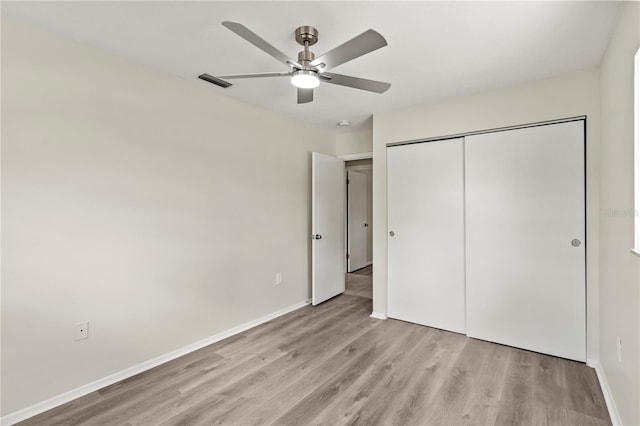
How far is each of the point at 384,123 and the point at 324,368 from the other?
2634 mm

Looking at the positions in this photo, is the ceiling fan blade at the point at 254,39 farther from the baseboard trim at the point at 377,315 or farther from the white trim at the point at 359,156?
the baseboard trim at the point at 377,315

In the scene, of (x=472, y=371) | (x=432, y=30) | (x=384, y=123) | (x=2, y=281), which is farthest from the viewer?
(x=384, y=123)

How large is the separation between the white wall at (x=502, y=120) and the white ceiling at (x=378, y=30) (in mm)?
162

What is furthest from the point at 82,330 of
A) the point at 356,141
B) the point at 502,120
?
the point at 502,120

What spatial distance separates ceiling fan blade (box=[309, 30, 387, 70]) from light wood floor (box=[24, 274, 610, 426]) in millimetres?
2092

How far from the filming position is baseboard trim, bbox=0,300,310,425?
6.17 ft

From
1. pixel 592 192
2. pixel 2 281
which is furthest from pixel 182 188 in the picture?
pixel 592 192

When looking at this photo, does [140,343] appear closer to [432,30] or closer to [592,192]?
[432,30]

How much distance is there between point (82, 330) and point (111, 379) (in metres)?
0.44

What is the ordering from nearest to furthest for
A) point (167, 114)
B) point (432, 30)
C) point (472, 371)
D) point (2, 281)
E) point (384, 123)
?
point (2, 281) < point (432, 30) < point (472, 371) < point (167, 114) < point (384, 123)

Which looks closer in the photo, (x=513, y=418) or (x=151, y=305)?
(x=513, y=418)

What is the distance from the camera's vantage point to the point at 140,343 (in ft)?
8.03

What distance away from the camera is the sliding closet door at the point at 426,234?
3178mm

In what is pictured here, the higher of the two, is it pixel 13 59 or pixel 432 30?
pixel 432 30
